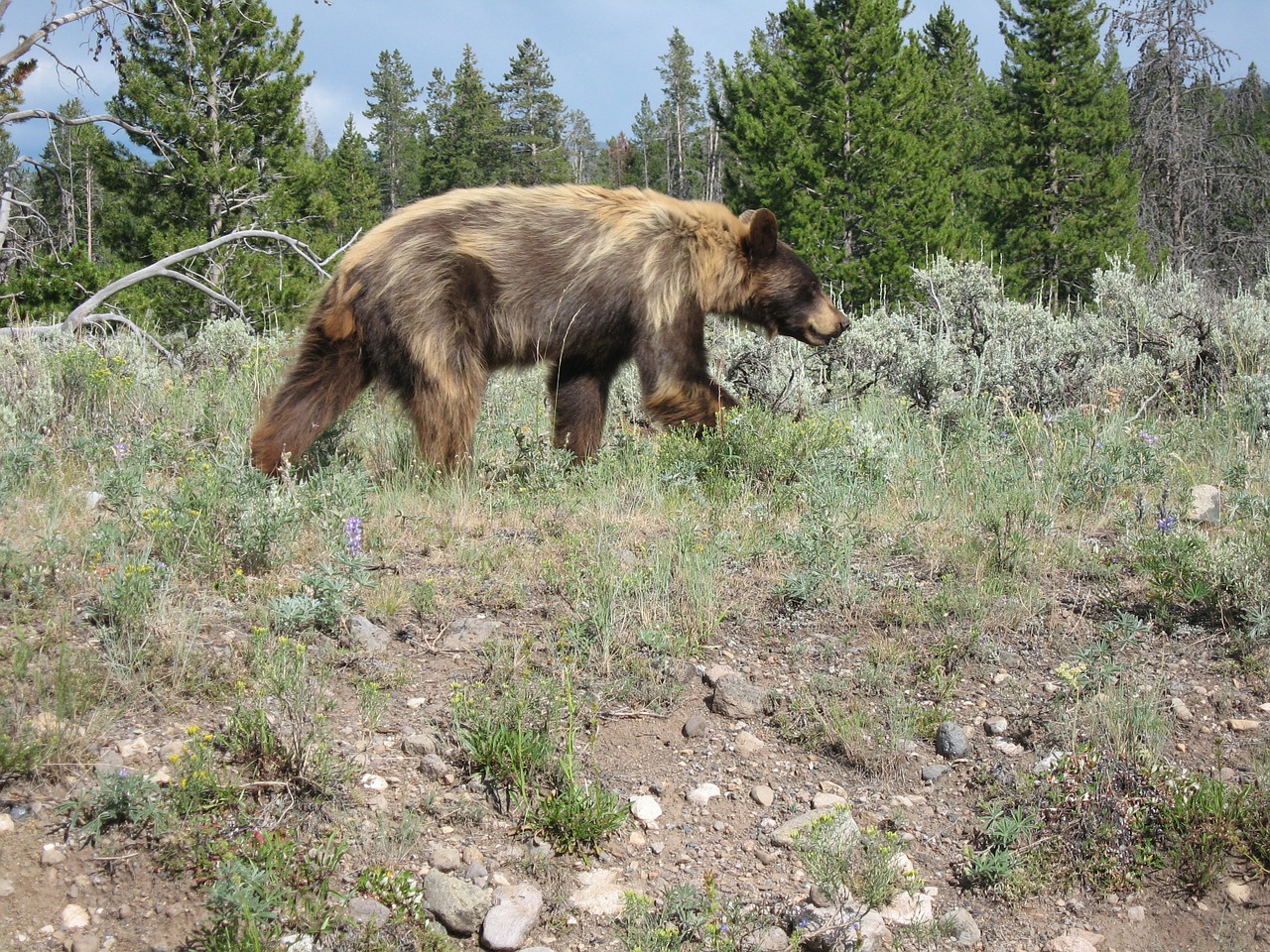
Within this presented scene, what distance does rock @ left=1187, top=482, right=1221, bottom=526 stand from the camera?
16.0 feet

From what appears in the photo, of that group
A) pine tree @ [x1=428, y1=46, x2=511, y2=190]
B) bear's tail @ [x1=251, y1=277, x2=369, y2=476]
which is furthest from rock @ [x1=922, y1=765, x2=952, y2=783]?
pine tree @ [x1=428, y1=46, x2=511, y2=190]

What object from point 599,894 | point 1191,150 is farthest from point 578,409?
point 1191,150

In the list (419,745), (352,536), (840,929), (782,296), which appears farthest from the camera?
(782,296)

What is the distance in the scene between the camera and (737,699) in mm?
3480

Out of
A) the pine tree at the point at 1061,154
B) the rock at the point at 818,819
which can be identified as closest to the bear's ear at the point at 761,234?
the rock at the point at 818,819

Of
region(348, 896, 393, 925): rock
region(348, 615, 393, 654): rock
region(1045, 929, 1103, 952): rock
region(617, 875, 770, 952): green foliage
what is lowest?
region(1045, 929, 1103, 952): rock

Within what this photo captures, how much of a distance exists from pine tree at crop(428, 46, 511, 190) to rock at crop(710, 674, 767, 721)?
53.1 meters

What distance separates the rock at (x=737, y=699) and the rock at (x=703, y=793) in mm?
367

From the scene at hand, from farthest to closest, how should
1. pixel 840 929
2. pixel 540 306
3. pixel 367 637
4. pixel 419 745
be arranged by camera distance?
1. pixel 540 306
2. pixel 367 637
3. pixel 419 745
4. pixel 840 929

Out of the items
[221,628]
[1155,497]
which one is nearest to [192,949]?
[221,628]

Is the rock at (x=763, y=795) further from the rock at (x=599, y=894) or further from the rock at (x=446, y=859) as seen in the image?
the rock at (x=446, y=859)

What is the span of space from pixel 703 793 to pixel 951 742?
2.74 ft

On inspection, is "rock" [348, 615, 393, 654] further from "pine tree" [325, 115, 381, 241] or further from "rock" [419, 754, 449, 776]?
"pine tree" [325, 115, 381, 241]

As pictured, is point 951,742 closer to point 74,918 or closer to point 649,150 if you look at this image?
point 74,918
